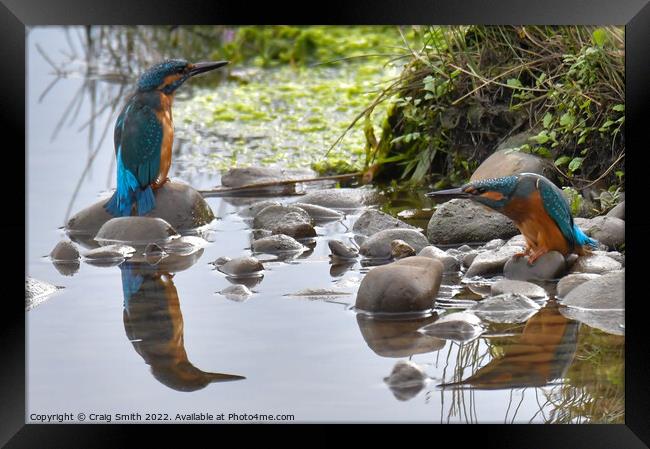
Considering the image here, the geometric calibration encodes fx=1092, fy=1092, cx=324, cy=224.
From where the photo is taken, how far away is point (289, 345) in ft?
10.6

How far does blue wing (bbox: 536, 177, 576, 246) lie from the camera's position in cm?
407

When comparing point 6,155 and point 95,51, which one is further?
point 95,51

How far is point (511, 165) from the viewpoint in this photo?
→ 5.16 meters

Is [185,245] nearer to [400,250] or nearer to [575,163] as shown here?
[400,250]

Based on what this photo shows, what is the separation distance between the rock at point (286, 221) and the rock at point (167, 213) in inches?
12.4

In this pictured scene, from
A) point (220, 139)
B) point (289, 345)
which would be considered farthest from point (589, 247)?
point (220, 139)

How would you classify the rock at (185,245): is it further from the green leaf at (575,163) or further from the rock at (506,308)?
the green leaf at (575,163)

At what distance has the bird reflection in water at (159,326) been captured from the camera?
2.96m

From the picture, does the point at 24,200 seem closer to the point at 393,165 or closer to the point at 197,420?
the point at 197,420

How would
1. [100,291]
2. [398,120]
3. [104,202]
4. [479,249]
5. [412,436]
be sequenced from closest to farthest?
1. [412,436]
2. [100,291]
3. [479,249]
4. [104,202]
5. [398,120]

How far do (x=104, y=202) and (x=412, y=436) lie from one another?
3125 millimetres

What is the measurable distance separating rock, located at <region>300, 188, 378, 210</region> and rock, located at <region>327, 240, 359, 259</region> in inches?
39.3

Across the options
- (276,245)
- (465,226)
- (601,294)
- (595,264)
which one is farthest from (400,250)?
(601,294)

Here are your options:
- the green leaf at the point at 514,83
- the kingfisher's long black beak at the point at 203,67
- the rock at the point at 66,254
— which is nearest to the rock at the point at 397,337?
the rock at the point at 66,254
